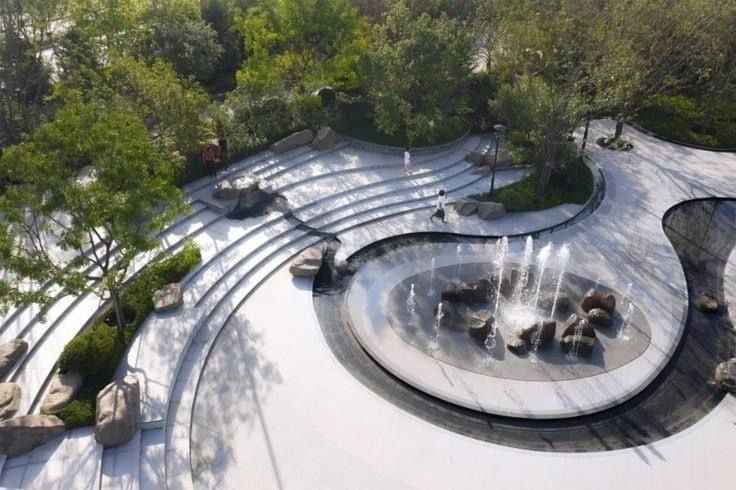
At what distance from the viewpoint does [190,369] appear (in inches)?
691

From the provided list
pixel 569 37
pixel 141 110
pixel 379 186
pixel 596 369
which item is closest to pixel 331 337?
pixel 596 369

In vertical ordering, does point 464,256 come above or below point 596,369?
above

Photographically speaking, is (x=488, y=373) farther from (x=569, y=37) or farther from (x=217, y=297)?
(x=569, y=37)

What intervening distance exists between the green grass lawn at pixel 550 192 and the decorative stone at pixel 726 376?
10687 mm

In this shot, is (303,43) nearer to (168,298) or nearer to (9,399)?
(168,298)

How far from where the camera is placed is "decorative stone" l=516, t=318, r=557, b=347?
18609mm

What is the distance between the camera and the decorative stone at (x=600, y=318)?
19.3 metres

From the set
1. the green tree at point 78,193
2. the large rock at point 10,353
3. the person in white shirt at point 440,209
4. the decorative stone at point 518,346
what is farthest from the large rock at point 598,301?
the large rock at point 10,353

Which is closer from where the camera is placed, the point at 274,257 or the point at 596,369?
the point at 596,369

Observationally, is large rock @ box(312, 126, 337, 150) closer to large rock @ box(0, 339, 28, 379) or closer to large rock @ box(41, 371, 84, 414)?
large rock @ box(0, 339, 28, 379)

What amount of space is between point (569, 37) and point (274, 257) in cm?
1741

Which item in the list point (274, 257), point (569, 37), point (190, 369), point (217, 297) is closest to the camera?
point (190, 369)

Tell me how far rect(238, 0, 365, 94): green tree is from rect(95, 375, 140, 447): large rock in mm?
18066

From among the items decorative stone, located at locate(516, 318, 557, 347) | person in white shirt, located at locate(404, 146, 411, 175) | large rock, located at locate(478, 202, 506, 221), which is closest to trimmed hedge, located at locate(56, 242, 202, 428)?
decorative stone, located at locate(516, 318, 557, 347)
